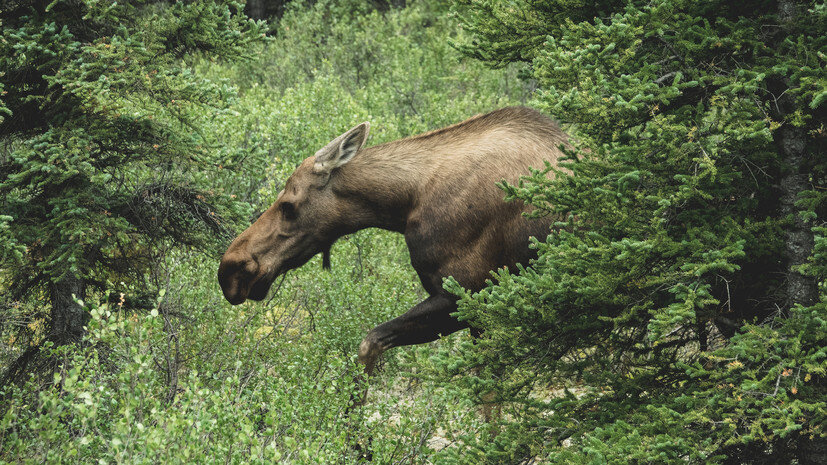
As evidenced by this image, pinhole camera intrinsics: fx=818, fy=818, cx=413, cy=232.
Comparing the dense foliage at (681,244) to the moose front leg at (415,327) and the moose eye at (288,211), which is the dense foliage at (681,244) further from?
the moose eye at (288,211)

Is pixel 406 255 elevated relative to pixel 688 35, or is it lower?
lower

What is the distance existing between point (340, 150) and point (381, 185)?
515 millimetres

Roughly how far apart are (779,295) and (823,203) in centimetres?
62

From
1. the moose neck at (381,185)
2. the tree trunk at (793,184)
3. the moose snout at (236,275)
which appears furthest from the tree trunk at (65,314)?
the tree trunk at (793,184)

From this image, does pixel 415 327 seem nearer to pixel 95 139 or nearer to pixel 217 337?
pixel 217 337

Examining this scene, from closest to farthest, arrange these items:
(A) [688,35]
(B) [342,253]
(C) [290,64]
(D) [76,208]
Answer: (A) [688,35] → (D) [76,208] → (B) [342,253] → (C) [290,64]

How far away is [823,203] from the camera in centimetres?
493

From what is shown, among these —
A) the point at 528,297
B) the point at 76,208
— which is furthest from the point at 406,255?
the point at 528,297

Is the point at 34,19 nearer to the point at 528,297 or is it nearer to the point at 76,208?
the point at 76,208

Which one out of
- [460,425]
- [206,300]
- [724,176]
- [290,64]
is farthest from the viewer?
[290,64]

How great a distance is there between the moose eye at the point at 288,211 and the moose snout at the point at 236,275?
0.56m

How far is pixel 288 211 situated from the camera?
7.99m

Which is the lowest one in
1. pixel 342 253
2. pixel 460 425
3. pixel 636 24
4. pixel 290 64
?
pixel 290 64

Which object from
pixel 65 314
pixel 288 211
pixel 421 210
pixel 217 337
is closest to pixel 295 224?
pixel 288 211
